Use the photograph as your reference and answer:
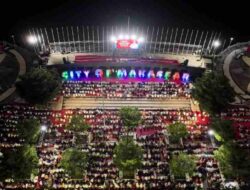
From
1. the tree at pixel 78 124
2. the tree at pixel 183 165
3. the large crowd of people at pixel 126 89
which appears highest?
the large crowd of people at pixel 126 89

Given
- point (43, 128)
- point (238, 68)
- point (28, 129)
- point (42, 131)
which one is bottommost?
point (28, 129)

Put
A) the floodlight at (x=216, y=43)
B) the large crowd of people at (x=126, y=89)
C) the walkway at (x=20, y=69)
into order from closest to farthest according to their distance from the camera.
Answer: the walkway at (x=20, y=69) < the large crowd of people at (x=126, y=89) < the floodlight at (x=216, y=43)

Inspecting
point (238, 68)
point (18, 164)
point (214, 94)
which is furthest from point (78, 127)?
point (238, 68)

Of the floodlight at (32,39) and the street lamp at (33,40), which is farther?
the street lamp at (33,40)

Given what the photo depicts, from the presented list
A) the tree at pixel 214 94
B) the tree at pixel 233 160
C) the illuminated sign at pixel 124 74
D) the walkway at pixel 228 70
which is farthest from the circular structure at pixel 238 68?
the tree at pixel 233 160

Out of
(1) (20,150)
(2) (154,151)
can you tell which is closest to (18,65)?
(1) (20,150)

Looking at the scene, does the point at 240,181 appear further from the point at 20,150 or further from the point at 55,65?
the point at 55,65

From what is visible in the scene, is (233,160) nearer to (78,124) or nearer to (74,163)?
(74,163)

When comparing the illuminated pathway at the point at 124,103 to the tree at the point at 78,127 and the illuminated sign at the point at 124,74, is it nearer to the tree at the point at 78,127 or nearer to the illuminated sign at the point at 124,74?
the illuminated sign at the point at 124,74
